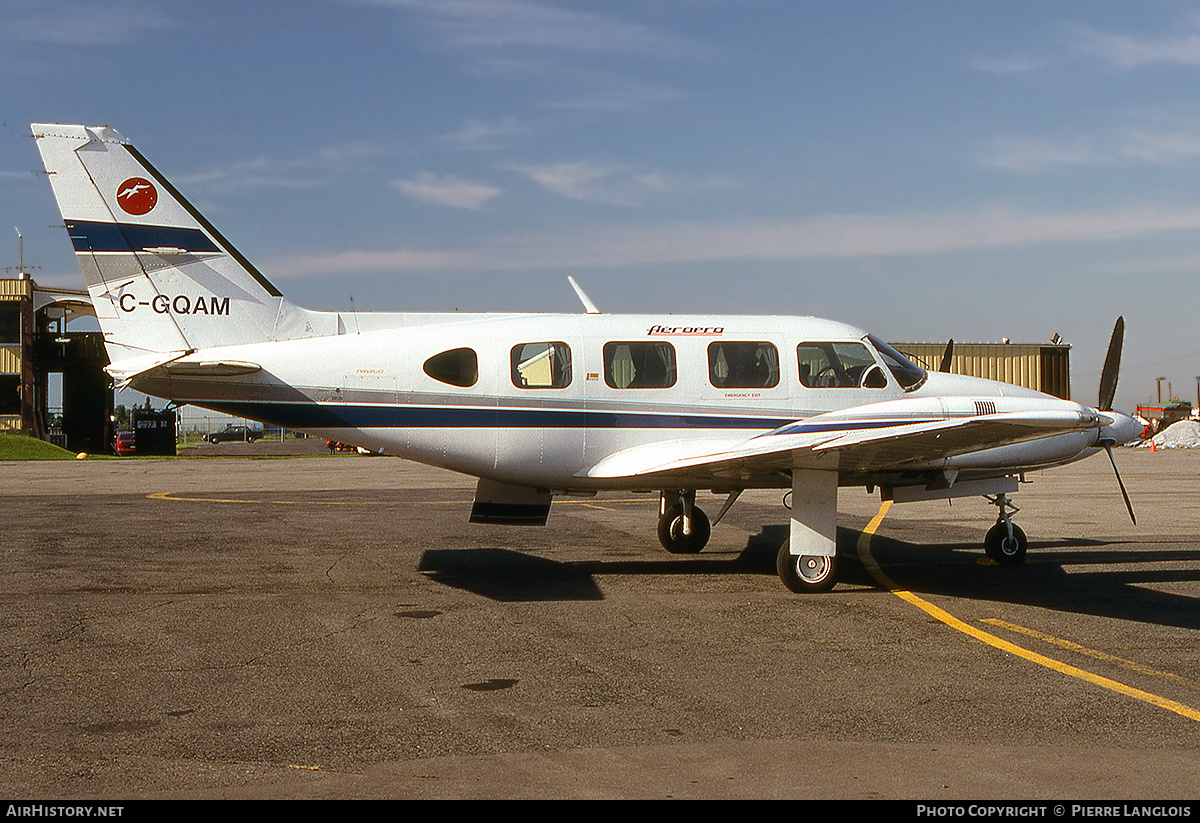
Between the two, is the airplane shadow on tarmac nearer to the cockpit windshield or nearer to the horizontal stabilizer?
the cockpit windshield

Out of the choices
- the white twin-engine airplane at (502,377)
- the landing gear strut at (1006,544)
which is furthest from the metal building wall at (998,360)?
the white twin-engine airplane at (502,377)

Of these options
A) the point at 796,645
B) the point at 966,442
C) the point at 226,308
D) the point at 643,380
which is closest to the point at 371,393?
the point at 226,308

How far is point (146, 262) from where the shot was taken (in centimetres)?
1209

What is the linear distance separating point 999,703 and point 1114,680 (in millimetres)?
1289

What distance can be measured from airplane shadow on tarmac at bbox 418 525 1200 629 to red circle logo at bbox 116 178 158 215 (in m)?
5.66

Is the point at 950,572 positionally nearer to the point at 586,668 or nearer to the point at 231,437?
the point at 586,668

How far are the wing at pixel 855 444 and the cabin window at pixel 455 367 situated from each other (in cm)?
187

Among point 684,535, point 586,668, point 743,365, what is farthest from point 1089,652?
point 684,535

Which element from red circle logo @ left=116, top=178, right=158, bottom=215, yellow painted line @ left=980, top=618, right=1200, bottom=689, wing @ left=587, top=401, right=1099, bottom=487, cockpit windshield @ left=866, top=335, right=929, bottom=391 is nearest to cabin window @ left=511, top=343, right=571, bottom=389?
wing @ left=587, top=401, right=1099, bottom=487

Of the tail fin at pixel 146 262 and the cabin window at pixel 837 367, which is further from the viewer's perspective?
the cabin window at pixel 837 367

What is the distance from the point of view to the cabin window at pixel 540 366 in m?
12.0

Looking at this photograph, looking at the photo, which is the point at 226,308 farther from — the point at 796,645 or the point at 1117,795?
the point at 1117,795

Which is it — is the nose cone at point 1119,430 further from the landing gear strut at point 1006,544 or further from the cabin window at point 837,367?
the cabin window at point 837,367

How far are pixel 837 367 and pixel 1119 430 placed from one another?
3717 mm
